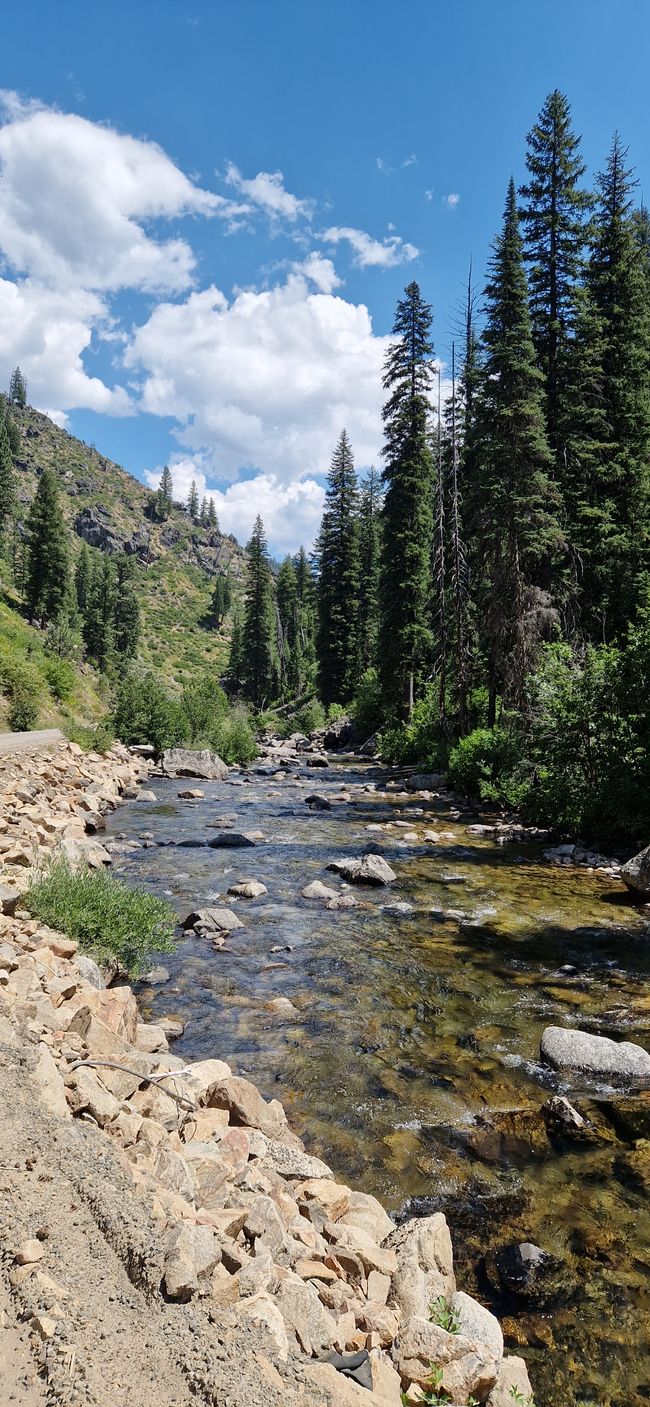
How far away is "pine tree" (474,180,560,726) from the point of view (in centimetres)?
2150

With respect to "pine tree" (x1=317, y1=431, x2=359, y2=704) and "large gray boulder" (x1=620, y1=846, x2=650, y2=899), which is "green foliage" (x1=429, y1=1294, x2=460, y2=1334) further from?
"pine tree" (x1=317, y1=431, x2=359, y2=704)

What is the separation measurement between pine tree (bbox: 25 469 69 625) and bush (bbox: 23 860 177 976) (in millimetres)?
58457

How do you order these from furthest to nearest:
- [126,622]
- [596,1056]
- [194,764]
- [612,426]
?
1. [126,622]
2. [194,764]
3. [612,426]
4. [596,1056]

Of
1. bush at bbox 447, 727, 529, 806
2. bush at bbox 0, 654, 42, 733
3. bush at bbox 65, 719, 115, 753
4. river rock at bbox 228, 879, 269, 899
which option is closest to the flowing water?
river rock at bbox 228, 879, 269, 899

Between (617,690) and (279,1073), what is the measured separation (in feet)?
37.5

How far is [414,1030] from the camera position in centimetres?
717

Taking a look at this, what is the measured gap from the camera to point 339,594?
53.8 meters

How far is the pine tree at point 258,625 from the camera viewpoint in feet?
221

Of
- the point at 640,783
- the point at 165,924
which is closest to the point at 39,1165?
the point at 165,924

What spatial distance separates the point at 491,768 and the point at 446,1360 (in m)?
18.4

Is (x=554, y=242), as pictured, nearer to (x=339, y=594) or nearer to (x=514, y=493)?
(x=514, y=493)

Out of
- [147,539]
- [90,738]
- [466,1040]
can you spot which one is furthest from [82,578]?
[466,1040]

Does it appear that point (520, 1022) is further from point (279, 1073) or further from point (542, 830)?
point (542, 830)

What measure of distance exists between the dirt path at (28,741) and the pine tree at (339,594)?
2907cm
